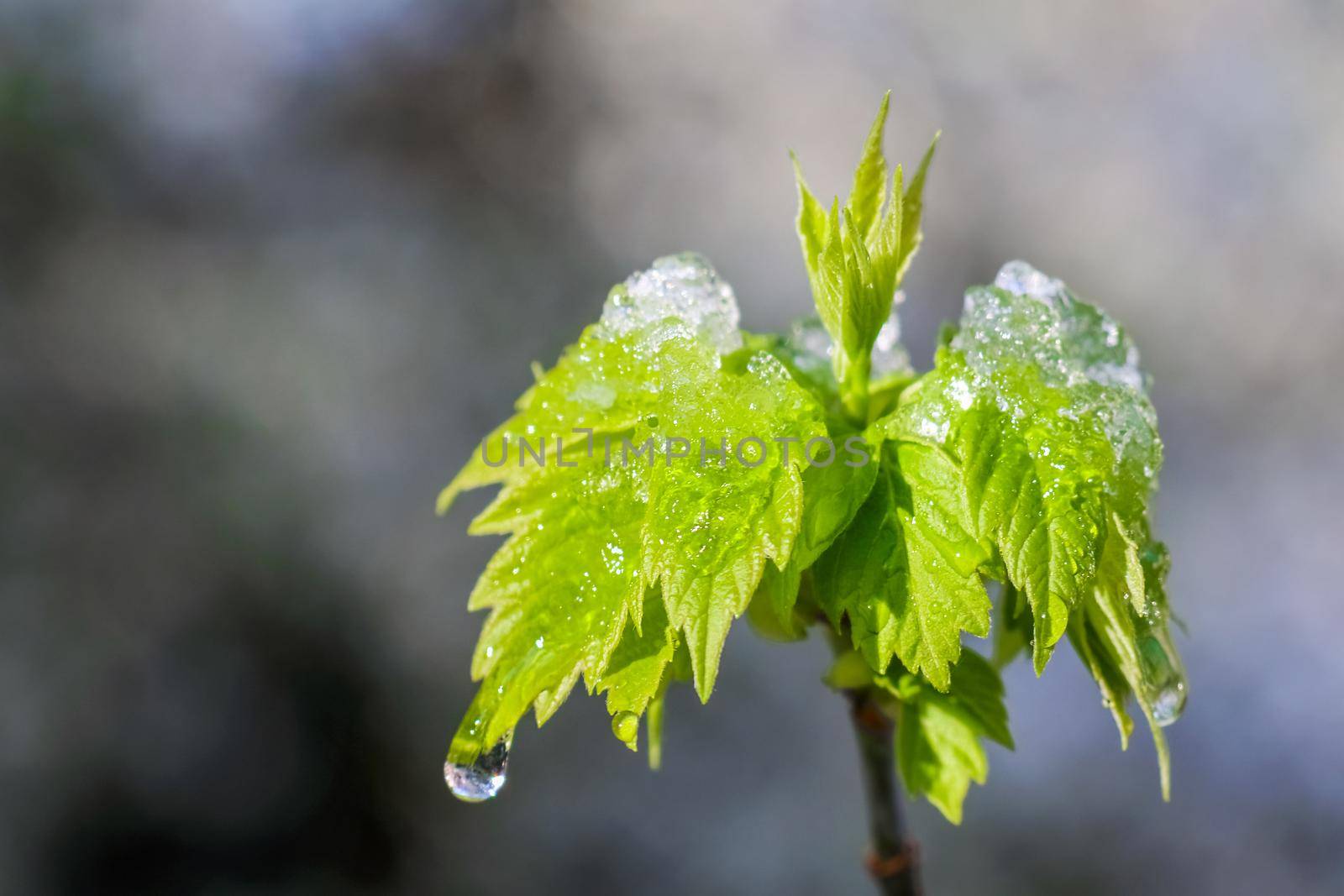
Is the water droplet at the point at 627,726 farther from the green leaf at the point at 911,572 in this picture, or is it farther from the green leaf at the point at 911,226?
the green leaf at the point at 911,226

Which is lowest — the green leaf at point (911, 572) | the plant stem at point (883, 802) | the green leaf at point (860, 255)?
the plant stem at point (883, 802)

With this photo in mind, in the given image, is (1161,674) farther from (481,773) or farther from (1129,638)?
(481,773)

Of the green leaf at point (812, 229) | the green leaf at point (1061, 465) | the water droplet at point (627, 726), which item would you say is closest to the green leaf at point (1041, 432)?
the green leaf at point (1061, 465)

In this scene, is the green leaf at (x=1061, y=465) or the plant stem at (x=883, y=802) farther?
the plant stem at (x=883, y=802)

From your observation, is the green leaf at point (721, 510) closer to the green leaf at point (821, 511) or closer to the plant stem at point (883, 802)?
the green leaf at point (821, 511)

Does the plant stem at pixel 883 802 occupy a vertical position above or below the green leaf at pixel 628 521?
below

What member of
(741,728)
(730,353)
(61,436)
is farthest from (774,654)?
(730,353)

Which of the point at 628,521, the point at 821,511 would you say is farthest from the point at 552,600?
the point at 821,511

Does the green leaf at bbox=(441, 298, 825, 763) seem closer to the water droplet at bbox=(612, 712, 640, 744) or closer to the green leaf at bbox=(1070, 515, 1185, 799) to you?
the water droplet at bbox=(612, 712, 640, 744)

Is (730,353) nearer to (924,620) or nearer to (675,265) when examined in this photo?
(675,265)
